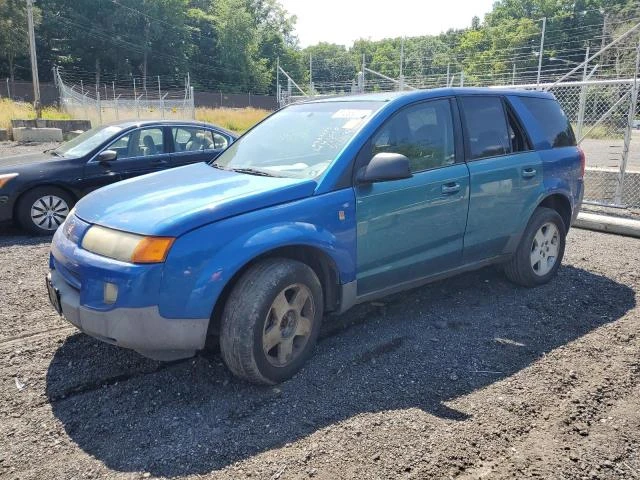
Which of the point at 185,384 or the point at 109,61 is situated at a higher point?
the point at 109,61

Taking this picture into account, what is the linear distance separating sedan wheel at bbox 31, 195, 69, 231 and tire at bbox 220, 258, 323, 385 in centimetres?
485

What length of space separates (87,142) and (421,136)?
5.36m

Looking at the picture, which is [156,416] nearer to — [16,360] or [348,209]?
[16,360]

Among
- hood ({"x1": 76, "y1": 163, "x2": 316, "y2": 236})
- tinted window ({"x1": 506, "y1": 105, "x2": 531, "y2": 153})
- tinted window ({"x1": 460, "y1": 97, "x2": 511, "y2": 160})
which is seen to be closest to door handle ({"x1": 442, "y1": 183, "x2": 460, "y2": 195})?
tinted window ({"x1": 460, "y1": 97, "x2": 511, "y2": 160})

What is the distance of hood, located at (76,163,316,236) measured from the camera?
2984mm

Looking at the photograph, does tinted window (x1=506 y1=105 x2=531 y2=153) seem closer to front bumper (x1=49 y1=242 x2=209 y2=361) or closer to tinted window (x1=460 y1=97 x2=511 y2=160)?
tinted window (x1=460 y1=97 x2=511 y2=160)

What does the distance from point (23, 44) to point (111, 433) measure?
55630 millimetres

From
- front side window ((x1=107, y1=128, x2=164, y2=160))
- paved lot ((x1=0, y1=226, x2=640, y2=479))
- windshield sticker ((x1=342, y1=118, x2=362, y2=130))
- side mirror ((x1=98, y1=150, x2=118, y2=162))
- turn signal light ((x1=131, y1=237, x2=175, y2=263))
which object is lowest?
paved lot ((x1=0, y1=226, x2=640, y2=479))

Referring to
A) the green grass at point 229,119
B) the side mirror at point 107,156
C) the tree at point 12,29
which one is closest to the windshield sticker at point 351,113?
the side mirror at point 107,156

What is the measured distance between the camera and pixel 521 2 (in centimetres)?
7488

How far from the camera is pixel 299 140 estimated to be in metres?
4.01

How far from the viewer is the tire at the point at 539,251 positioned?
4828 millimetres

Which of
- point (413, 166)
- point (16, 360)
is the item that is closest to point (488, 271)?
point (413, 166)

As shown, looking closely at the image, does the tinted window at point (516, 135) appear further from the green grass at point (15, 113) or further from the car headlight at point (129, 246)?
the green grass at point (15, 113)
